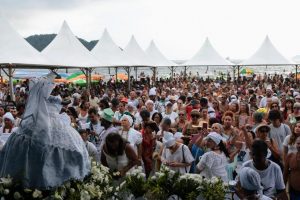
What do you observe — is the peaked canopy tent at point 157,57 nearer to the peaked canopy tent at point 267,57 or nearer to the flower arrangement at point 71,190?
the peaked canopy tent at point 267,57

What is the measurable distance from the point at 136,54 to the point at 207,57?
5939 mm

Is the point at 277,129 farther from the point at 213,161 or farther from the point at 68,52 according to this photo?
the point at 68,52

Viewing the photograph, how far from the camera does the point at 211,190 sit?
5.51 m

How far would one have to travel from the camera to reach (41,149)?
14.0ft

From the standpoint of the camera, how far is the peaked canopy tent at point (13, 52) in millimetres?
16906

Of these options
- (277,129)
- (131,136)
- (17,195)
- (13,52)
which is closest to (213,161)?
(131,136)

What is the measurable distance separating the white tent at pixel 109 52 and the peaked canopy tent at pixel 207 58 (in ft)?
21.9

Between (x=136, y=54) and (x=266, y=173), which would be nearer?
(x=266, y=173)

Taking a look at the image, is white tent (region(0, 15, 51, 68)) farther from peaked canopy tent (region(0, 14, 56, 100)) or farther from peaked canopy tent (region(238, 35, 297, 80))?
peaked canopy tent (region(238, 35, 297, 80))

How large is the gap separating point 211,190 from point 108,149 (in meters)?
1.87

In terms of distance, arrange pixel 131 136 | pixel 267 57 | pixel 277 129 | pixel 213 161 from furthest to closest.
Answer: pixel 267 57, pixel 277 129, pixel 131 136, pixel 213 161

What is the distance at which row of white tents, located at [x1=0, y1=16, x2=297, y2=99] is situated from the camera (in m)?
17.9

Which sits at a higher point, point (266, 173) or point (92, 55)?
point (92, 55)

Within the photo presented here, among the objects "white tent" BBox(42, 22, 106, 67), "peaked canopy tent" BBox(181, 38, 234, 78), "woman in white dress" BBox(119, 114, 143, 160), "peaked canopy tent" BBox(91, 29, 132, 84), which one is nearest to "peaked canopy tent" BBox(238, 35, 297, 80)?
"peaked canopy tent" BBox(181, 38, 234, 78)
